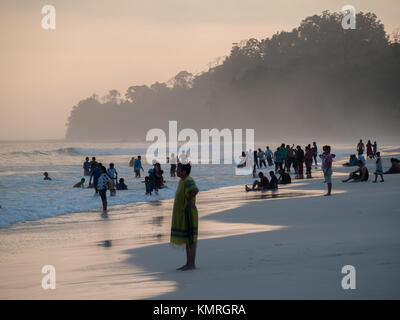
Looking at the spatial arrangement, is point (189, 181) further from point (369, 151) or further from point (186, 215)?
point (369, 151)

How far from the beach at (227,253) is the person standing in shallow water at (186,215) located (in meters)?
0.42

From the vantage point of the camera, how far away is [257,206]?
1622 centimetres

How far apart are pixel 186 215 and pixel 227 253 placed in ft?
4.50

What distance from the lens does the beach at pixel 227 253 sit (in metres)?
6.49

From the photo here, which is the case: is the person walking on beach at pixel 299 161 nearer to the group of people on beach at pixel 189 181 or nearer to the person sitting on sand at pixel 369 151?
the group of people on beach at pixel 189 181

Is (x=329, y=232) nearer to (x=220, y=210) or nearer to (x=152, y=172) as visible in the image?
(x=220, y=210)

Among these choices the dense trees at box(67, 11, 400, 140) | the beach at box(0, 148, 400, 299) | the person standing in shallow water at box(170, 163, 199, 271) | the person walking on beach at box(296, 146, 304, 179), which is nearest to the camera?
the beach at box(0, 148, 400, 299)

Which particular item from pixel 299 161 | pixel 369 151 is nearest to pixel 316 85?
pixel 369 151

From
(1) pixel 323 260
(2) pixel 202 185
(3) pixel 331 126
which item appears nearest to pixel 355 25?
(3) pixel 331 126

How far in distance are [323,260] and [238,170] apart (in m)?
30.3

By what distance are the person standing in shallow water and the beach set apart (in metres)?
0.42

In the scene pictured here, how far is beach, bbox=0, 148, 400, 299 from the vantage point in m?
6.49

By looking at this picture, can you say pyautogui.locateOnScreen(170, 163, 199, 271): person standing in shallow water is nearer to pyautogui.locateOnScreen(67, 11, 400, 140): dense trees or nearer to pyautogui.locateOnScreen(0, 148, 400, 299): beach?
pyautogui.locateOnScreen(0, 148, 400, 299): beach

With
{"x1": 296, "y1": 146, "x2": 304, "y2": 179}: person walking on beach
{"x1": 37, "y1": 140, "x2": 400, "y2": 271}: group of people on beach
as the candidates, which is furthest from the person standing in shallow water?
{"x1": 296, "y1": 146, "x2": 304, "y2": 179}: person walking on beach
